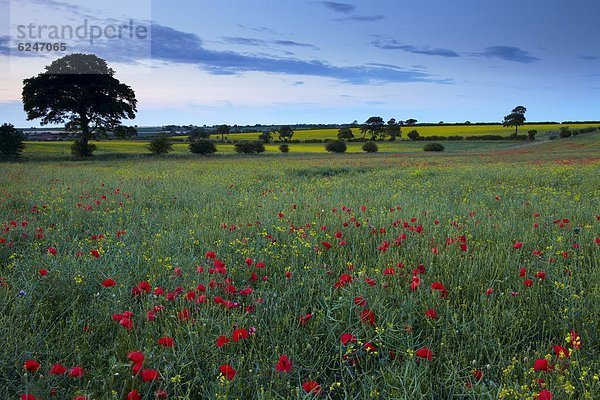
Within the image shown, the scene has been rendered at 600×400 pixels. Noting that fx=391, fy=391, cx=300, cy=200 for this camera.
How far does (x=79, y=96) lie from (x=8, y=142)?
7.12 metres

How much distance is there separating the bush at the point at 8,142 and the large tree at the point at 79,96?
2.14m

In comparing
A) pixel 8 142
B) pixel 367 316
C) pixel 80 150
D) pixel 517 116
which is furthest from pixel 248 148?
pixel 517 116

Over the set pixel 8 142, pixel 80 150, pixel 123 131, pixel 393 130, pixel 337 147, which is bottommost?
pixel 80 150

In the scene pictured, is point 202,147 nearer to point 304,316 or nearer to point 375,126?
point 304,316

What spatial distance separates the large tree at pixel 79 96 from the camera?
35.2m

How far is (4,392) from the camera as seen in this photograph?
7.36 feet

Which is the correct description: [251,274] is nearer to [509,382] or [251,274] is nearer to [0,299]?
[0,299]

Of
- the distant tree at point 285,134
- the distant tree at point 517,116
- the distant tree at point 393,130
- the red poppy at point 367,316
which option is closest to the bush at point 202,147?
the distant tree at point 285,134

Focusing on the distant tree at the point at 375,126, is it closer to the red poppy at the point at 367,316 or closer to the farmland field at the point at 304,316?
the farmland field at the point at 304,316

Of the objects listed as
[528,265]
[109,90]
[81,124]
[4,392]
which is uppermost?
[109,90]

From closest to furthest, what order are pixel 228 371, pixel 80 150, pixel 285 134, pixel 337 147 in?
pixel 228 371 → pixel 80 150 → pixel 337 147 → pixel 285 134

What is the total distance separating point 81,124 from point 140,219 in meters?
35.5

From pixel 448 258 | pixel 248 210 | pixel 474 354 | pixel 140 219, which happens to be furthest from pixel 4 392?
pixel 248 210

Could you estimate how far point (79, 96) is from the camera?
36406 mm
